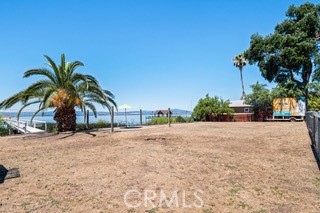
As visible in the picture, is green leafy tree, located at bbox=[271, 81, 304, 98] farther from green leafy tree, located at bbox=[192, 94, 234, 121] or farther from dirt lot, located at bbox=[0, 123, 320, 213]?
dirt lot, located at bbox=[0, 123, 320, 213]

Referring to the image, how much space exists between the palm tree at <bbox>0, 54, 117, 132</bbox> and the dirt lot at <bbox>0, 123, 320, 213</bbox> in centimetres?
552

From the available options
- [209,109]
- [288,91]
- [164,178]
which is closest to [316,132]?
[164,178]

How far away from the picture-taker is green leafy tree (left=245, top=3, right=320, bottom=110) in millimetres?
32938

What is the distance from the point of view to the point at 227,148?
10.3m

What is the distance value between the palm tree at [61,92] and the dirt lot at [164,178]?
552 cm

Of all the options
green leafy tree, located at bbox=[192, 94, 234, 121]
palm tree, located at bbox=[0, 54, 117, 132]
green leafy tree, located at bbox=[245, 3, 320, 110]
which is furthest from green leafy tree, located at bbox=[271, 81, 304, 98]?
palm tree, located at bbox=[0, 54, 117, 132]

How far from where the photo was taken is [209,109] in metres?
33.6

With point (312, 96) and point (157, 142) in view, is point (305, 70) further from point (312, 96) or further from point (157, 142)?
point (157, 142)

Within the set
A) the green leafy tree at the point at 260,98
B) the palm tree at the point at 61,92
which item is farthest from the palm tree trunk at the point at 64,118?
the green leafy tree at the point at 260,98

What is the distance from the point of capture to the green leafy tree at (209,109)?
3359 cm

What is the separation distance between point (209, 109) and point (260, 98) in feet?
21.1

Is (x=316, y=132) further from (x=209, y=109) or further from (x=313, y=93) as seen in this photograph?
(x=313, y=93)


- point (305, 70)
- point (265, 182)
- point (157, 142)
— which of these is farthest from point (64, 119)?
point (305, 70)

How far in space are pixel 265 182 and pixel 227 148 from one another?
388 cm
